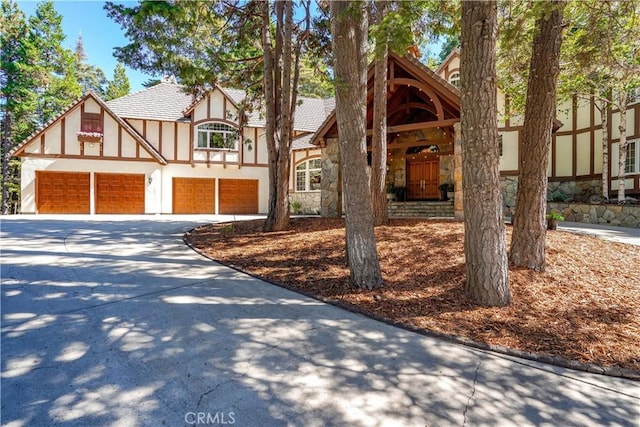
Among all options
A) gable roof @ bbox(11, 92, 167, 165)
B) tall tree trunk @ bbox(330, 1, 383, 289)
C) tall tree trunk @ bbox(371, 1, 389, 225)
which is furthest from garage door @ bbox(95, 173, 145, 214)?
tall tree trunk @ bbox(330, 1, 383, 289)

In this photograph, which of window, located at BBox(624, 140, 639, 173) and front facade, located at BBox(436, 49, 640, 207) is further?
front facade, located at BBox(436, 49, 640, 207)

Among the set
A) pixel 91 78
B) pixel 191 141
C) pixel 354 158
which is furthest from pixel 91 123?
pixel 91 78

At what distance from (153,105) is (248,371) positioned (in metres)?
19.7

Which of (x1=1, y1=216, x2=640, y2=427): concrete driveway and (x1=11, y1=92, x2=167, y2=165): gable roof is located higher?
(x1=11, y1=92, x2=167, y2=165): gable roof

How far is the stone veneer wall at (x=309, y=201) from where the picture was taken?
18.7m

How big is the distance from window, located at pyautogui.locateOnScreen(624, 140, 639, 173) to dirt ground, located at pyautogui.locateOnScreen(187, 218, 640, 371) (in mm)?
9262

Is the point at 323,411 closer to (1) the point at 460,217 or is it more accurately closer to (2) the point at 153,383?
(2) the point at 153,383

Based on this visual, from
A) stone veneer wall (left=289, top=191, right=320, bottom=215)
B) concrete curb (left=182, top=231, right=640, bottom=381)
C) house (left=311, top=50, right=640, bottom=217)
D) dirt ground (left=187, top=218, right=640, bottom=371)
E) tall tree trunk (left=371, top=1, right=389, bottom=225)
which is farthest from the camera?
stone veneer wall (left=289, top=191, right=320, bottom=215)

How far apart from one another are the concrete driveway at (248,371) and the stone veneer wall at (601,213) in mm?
10996

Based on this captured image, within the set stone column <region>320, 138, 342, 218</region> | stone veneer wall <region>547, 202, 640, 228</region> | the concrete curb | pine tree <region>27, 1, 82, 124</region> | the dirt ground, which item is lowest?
the concrete curb

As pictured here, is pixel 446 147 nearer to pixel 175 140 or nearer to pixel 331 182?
pixel 331 182

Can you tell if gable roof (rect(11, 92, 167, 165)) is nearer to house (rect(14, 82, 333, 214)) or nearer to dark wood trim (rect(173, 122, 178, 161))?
house (rect(14, 82, 333, 214))

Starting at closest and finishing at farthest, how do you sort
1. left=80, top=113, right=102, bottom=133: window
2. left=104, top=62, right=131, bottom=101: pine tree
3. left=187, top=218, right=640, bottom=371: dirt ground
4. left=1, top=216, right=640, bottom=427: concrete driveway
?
left=1, top=216, right=640, bottom=427: concrete driveway, left=187, top=218, right=640, bottom=371: dirt ground, left=80, top=113, right=102, bottom=133: window, left=104, top=62, right=131, bottom=101: pine tree

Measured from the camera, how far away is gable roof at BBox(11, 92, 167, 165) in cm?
1622
